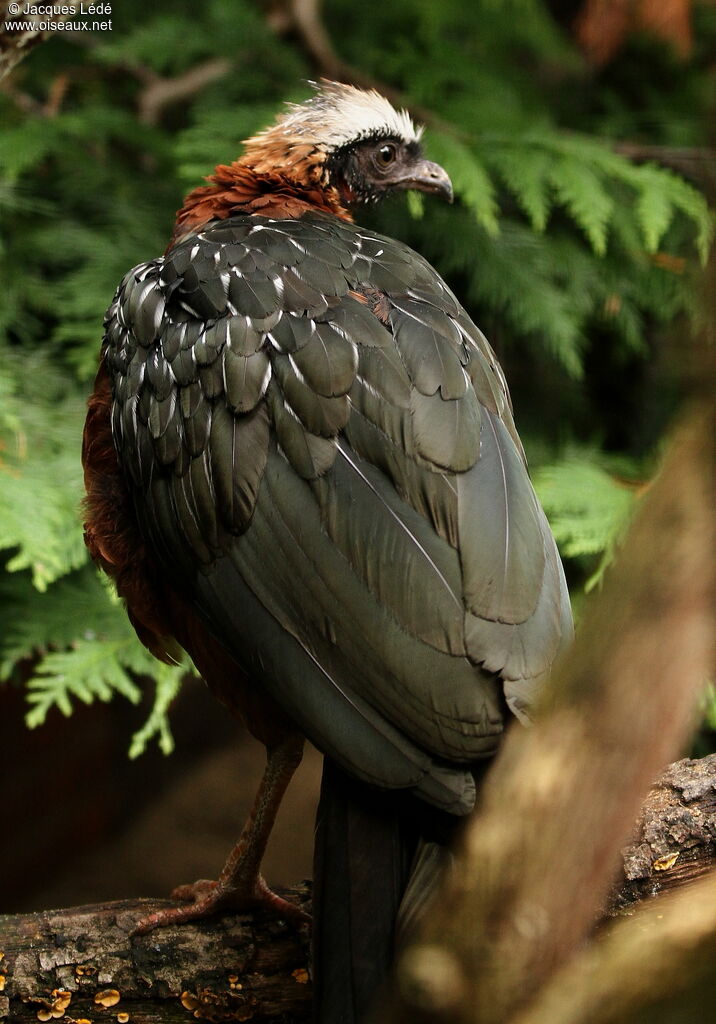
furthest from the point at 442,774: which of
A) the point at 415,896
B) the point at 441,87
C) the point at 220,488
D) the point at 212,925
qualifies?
the point at 441,87

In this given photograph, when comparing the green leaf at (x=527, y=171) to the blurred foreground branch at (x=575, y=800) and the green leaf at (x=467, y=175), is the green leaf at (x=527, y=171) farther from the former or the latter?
the blurred foreground branch at (x=575, y=800)

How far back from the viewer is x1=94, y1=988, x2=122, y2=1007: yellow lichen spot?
1919 mm

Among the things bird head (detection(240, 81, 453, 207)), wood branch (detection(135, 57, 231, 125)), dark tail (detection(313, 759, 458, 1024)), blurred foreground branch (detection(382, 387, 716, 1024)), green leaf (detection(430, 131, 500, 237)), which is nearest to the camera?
blurred foreground branch (detection(382, 387, 716, 1024))

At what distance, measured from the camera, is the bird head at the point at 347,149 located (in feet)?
7.77

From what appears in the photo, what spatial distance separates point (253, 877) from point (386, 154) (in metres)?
1.78

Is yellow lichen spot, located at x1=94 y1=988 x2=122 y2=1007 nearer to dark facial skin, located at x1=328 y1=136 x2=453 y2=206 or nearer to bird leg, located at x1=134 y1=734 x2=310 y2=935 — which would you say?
bird leg, located at x1=134 y1=734 x2=310 y2=935

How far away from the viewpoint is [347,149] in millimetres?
2449

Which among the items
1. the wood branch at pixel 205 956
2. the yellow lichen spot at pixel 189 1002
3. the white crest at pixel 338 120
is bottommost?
the yellow lichen spot at pixel 189 1002

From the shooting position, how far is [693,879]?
1.84 m

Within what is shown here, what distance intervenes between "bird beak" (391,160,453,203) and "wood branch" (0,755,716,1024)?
1541 mm

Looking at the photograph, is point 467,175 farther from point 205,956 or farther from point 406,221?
point 205,956

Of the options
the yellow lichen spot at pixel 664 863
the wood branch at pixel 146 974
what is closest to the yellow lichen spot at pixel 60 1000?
the wood branch at pixel 146 974

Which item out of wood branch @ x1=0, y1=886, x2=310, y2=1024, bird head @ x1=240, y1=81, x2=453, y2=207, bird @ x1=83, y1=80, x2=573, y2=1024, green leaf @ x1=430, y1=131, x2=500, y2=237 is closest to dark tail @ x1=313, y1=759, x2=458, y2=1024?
bird @ x1=83, y1=80, x2=573, y2=1024

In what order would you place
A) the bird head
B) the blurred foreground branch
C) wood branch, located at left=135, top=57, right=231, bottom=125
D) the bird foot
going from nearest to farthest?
the blurred foreground branch → the bird foot → the bird head → wood branch, located at left=135, top=57, right=231, bottom=125
